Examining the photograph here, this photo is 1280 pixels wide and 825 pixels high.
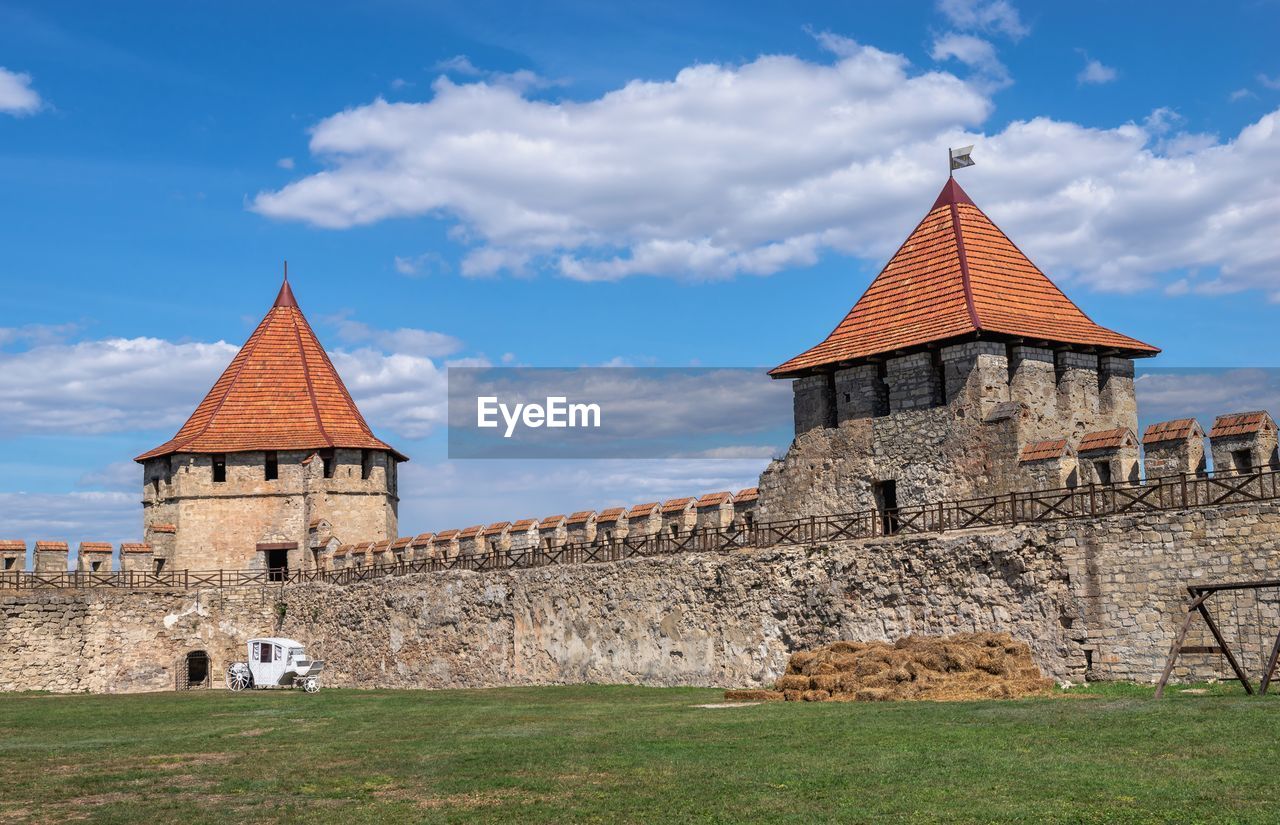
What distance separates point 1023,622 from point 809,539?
5.82 meters

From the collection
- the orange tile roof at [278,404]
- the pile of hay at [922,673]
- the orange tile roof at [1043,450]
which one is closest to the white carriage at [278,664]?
the orange tile roof at [278,404]

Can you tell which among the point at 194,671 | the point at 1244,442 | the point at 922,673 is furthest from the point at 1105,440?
the point at 194,671

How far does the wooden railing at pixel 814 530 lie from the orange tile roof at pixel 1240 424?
69 cm

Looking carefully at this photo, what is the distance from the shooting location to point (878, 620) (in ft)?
78.2

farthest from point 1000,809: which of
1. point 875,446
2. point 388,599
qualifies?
point 388,599

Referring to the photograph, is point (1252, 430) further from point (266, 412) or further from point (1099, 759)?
point (266, 412)

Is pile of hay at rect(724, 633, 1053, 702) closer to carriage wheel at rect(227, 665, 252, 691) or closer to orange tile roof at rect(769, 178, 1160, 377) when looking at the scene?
orange tile roof at rect(769, 178, 1160, 377)

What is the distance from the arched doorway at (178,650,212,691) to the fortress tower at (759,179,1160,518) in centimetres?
2141

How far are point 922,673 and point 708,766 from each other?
6817 millimetres

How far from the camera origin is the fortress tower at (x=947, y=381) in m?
25.6

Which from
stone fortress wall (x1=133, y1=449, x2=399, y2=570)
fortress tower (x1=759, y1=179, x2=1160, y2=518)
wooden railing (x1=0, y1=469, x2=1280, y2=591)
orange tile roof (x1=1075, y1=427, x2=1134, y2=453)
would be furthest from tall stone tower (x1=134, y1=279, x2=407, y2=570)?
orange tile roof (x1=1075, y1=427, x2=1134, y2=453)

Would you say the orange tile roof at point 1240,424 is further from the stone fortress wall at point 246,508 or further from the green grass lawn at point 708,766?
the stone fortress wall at point 246,508

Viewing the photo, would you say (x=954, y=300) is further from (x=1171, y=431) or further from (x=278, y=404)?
(x=278, y=404)

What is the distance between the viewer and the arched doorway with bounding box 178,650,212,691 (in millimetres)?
41031
